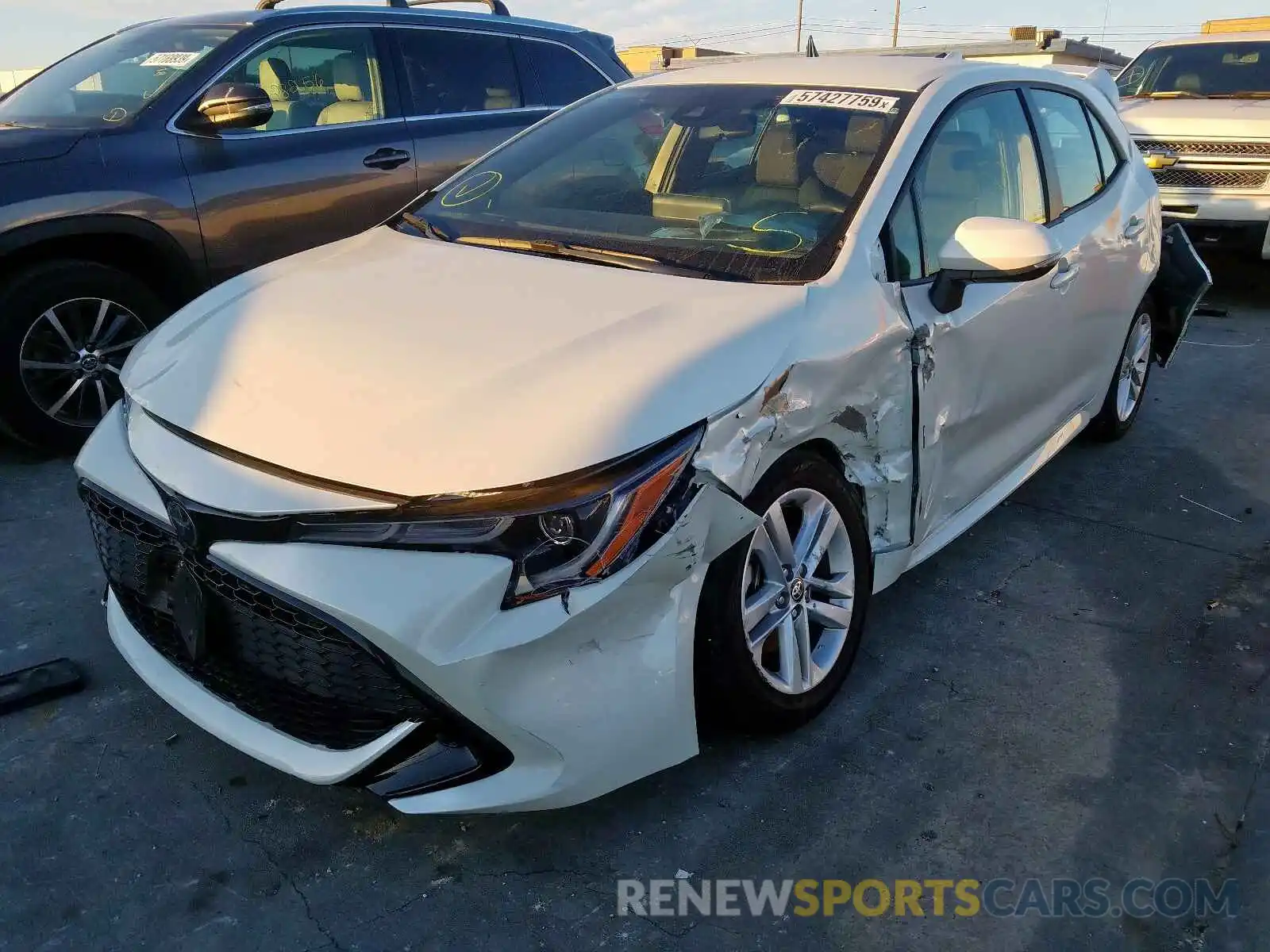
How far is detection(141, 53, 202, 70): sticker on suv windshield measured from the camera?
4.58 m

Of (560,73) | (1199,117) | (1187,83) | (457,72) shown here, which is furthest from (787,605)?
(1187,83)

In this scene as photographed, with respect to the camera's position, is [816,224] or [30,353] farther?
[30,353]

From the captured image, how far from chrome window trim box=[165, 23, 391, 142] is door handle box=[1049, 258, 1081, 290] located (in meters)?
3.20

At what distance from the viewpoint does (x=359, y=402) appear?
6.91ft

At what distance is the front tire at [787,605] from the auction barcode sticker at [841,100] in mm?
1186

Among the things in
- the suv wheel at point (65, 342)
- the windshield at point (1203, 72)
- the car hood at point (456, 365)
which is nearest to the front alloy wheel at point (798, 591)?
the car hood at point (456, 365)

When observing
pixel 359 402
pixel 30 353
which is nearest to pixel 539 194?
pixel 359 402

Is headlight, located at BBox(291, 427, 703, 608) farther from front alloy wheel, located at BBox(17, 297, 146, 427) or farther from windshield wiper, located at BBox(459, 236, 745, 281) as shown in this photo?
front alloy wheel, located at BBox(17, 297, 146, 427)

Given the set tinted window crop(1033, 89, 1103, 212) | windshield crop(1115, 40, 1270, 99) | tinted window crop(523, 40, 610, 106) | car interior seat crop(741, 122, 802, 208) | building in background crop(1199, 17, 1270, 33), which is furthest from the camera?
building in background crop(1199, 17, 1270, 33)

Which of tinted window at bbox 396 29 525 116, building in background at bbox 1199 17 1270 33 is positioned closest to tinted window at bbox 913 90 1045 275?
tinted window at bbox 396 29 525 116

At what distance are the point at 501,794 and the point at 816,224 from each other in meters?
1.65

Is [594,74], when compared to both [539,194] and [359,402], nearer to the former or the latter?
[539,194]

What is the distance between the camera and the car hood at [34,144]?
13.2 feet

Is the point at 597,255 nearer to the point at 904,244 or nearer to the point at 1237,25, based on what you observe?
the point at 904,244
